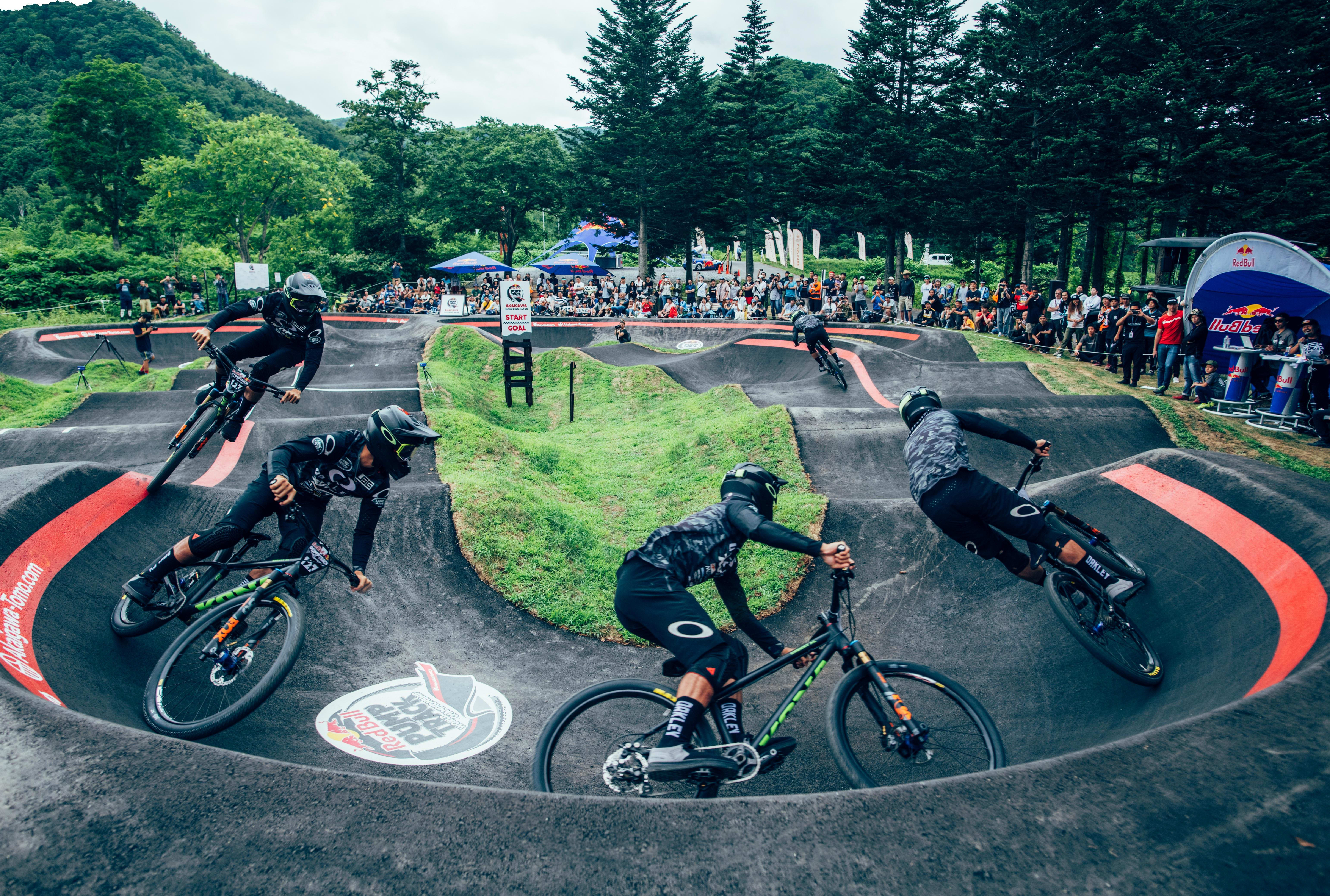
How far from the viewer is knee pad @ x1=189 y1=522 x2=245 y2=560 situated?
5234 millimetres

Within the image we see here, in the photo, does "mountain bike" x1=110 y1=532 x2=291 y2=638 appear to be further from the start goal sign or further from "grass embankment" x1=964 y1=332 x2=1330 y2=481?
the start goal sign

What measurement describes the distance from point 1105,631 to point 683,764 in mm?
3756

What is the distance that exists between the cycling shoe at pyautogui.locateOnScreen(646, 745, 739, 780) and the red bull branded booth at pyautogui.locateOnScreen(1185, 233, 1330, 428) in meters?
13.2

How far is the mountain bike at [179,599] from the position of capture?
17.5ft

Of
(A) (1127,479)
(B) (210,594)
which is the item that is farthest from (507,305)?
(A) (1127,479)

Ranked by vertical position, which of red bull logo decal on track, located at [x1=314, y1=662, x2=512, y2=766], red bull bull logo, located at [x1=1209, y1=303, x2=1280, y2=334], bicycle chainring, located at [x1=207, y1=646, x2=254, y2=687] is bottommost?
red bull logo decal on track, located at [x1=314, y1=662, x2=512, y2=766]

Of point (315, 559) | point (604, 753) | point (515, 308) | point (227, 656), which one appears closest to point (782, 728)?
point (604, 753)

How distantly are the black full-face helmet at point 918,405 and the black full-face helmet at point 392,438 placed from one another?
149 inches

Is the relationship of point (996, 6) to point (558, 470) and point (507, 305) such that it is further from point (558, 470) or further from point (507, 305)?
point (558, 470)

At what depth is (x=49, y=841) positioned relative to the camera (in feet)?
8.61

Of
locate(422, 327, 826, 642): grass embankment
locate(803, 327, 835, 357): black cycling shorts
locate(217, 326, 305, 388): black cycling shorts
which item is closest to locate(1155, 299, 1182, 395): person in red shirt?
locate(803, 327, 835, 357): black cycling shorts

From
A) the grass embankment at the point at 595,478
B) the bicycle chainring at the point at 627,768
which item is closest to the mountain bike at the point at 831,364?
the grass embankment at the point at 595,478

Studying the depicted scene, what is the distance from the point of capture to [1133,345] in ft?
51.8

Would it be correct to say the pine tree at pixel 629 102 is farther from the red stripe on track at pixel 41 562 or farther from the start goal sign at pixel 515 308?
the red stripe on track at pixel 41 562
